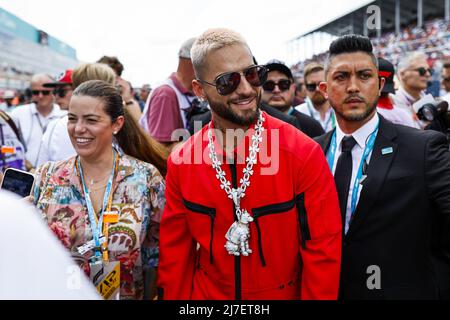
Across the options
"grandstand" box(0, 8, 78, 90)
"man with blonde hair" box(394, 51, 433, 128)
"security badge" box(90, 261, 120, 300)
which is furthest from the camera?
"grandstand" box(0, 8, 78, 90)

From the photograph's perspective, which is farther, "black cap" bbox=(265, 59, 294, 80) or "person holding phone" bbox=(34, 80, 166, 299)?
"black cap" bbox=(265, 59, 294, 80)

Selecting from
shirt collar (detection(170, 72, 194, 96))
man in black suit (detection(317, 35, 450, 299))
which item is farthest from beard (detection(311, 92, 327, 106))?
man in black suit (detection(317, 35, 450, 299))

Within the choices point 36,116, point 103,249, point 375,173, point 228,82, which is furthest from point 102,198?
point 36,116

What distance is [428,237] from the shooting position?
72.4 inches

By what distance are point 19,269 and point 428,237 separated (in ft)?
5.66

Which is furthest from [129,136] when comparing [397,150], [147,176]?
[397,150]

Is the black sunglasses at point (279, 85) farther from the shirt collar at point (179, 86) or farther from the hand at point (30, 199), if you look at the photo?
the hand at point (30, 199)

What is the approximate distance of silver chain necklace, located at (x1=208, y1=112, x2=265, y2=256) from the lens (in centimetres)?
175

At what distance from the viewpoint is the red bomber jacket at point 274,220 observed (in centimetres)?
176

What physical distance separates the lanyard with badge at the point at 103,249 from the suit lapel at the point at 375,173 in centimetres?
118

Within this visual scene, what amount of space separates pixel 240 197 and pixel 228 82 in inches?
20.2

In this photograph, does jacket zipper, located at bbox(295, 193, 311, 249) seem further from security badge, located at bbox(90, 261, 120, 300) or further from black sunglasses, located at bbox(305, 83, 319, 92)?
black sunglasses, located at bbox(305, 83, 319, 92)

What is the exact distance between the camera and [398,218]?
1.81 meters

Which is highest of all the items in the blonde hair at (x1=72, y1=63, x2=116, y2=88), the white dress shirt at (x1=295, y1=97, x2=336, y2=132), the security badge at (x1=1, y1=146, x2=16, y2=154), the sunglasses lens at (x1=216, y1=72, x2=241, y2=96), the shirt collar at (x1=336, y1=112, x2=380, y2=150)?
the blonde hair at (x1=72, y1=63, x2=116, y2=88)
